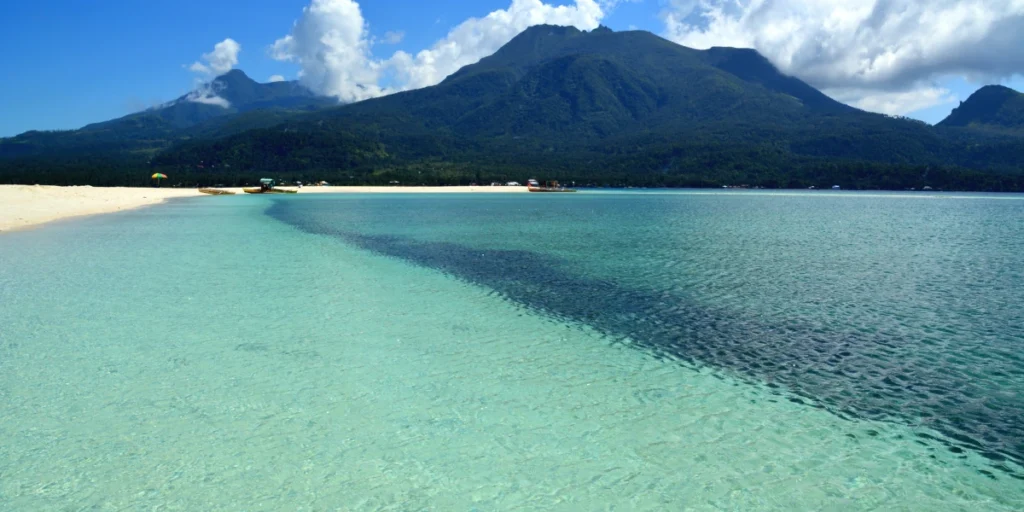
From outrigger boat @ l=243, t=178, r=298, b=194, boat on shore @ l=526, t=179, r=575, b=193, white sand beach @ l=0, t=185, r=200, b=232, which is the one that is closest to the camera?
white sand beach @ l=0, t=185, r=200, b=232

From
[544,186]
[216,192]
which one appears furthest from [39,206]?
[544,186]

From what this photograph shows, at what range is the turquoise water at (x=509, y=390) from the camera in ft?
21.7

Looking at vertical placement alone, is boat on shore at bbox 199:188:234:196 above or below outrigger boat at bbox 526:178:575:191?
Result: below

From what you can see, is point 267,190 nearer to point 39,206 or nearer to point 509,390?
point 39,206

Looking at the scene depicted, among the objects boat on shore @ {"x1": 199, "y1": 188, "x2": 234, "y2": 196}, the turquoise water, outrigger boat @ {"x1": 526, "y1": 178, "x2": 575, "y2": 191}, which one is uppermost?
outrigger boat @ {"x1": 526, "y1": 178, "x2": 575, "y2": 191}

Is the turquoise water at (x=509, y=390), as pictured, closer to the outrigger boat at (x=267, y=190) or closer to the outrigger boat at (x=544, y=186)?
the outrigger boat at (x=267, y=190)

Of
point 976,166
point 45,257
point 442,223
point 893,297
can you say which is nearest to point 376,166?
point 442,223

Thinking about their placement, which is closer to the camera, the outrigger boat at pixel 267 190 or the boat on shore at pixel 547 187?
the outrigger boat at pixel 267 190

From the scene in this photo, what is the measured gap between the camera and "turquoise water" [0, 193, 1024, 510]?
6.61 metres

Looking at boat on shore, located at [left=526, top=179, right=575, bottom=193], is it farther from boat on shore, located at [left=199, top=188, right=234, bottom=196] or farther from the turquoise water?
the turquoise water

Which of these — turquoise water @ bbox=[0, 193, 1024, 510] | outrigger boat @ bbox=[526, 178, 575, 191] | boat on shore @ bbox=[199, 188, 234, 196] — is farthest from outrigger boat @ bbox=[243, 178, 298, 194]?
turquoise water @ bbox=[0, 193, 1024, 510]

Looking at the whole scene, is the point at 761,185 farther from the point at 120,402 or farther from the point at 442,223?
the point at 120,402

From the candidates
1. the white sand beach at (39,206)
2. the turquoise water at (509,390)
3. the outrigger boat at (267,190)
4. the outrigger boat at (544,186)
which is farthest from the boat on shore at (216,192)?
the turquoise water at (509,390)

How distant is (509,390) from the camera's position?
31.9 feet
